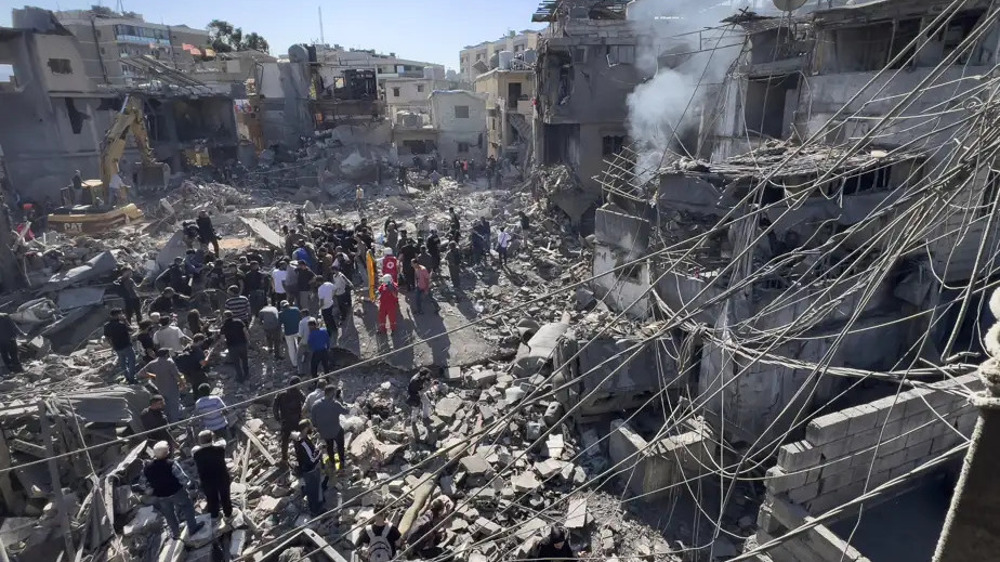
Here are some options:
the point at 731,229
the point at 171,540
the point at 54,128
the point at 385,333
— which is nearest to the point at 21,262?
the point at 385,333

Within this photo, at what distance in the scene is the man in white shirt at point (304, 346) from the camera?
8.98 metres

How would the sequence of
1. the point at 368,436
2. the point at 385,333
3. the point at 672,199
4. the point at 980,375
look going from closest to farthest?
the point at 980,375
the point at 368,436
the point at 672,199
the point at 385,333

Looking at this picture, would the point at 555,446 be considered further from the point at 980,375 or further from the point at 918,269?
the point at 980,375

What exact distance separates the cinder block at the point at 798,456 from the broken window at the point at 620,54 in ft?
62.9

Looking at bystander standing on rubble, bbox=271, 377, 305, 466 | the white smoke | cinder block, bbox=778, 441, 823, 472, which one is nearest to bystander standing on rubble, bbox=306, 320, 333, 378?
bystander standing on rubble, bbox=271, 377, 305, 466

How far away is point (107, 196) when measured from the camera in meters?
20.3

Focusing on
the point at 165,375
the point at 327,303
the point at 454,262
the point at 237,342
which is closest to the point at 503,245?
the point at 454,262

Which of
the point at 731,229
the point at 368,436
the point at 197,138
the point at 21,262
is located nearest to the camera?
the point at 368,436

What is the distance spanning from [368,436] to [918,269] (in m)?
8.88

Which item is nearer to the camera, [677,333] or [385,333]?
[677,333]

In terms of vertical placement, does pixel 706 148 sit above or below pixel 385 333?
above

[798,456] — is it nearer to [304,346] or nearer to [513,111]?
[304,346]

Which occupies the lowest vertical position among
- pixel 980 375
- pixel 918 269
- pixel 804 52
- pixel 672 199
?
pixel 918 269

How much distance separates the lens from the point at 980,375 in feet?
5.10
